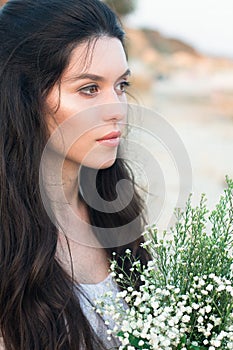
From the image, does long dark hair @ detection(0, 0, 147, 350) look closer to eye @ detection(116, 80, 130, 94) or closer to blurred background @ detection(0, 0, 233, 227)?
eye @ detection(116, 80, 130, 94)

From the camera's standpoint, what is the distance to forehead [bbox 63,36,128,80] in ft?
5.97

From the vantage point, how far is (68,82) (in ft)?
6.04

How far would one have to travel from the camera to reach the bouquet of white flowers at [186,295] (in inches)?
53.9

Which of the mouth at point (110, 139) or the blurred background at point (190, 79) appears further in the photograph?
the blurred background at point (190, 79)

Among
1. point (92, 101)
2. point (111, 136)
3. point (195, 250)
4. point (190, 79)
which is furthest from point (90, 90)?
point (190, 79)

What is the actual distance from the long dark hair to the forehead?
0.08ft

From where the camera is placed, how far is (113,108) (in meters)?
1.82

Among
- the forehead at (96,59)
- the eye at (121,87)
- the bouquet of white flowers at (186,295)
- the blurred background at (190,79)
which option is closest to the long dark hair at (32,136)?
the forehead at (96,59)

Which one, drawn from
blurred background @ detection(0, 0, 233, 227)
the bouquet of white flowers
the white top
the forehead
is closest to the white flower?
the bouquet of white flowers

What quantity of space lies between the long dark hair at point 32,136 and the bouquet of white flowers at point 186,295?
0.37 meters

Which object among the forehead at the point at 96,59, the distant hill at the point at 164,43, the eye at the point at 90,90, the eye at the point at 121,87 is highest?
the distant hill at the point at 164,43

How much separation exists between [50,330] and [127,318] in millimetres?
350

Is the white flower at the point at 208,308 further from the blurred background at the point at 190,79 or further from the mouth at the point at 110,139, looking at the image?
the blurred background at the point at 190,79

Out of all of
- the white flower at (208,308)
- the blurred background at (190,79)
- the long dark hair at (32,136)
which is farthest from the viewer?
the blurred background at (190,79)
